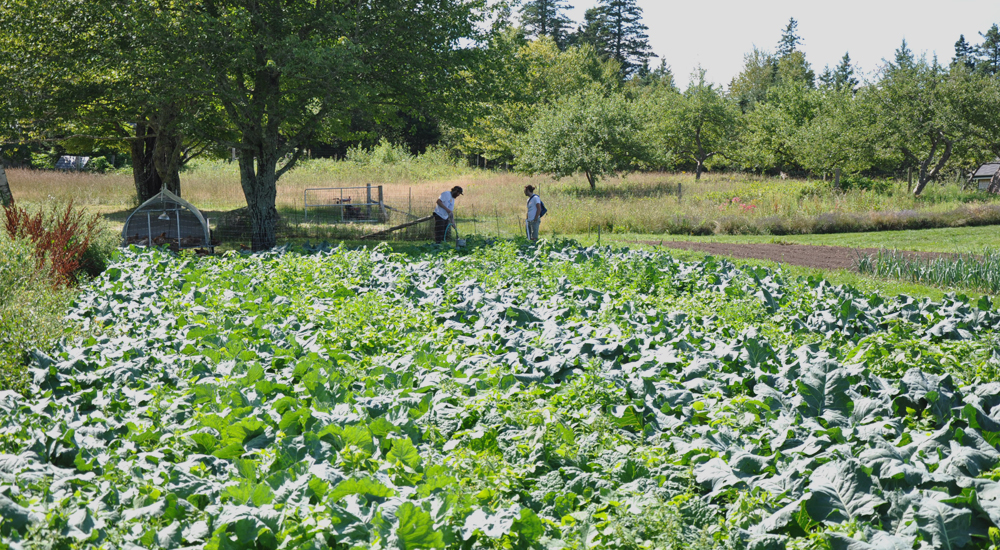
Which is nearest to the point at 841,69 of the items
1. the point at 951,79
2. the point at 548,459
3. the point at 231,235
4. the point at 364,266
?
the point at 951,79

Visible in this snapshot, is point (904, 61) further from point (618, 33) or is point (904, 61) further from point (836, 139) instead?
point (618, 33)

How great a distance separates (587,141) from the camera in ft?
104

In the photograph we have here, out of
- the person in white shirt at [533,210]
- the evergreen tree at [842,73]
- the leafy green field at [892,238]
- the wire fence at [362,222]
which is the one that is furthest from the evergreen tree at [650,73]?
the person in white shirt at [533,210]

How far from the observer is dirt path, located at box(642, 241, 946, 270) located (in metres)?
13.0

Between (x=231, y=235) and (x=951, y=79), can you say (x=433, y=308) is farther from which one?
(x=951, y=79)

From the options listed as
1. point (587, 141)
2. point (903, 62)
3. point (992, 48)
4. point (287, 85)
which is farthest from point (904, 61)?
point (992, 48)

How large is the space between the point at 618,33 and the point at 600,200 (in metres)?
48.1

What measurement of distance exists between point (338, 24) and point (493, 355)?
11.2m

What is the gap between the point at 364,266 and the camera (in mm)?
9719

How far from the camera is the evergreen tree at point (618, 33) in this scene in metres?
66.5

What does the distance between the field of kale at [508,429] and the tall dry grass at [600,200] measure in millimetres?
11993

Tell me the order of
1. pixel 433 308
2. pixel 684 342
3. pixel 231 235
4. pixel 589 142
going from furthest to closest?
pixel 589 142 → pixel 231 235 → pixel 433 308 → pixel 684 342

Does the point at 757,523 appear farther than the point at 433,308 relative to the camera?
No

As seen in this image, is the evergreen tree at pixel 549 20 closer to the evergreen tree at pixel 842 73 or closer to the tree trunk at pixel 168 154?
the evergreen tree at pixel 842 73
